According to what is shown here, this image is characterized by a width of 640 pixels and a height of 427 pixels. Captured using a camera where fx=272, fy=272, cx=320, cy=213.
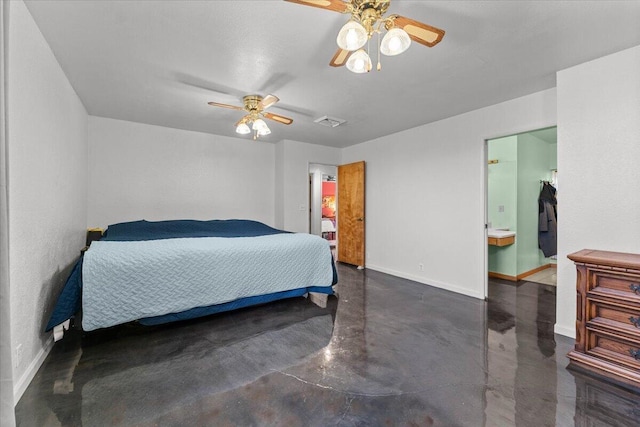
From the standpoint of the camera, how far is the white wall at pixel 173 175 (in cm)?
386

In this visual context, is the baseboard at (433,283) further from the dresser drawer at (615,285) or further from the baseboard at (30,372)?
the baseboard at (30,372)

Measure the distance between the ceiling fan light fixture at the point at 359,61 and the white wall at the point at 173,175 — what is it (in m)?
3.68

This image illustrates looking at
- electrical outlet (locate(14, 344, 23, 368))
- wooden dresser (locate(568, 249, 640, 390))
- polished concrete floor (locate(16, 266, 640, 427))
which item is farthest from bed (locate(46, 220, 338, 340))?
wooden dresser (locate(568, 249, 640, 390))

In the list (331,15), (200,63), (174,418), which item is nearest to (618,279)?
(331,15)

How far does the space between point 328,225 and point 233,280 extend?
18.3 feet

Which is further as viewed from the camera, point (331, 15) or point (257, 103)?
point (257, 103)

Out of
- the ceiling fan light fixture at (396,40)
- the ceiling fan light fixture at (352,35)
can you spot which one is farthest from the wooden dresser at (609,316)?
the ceiling fan light fixture at (352,35)

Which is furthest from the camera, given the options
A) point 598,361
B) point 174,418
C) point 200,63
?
point 200,63

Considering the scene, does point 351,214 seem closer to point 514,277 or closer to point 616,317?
point 514,277

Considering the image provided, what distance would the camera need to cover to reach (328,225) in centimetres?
823

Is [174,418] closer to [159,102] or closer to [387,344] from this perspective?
[387,344]

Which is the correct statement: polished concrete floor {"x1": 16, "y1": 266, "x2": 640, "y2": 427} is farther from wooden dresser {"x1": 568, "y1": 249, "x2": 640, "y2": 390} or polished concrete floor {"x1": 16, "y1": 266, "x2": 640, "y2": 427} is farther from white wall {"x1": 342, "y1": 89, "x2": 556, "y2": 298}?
white wall {"x1": 342, "y1": 89, "x2": 556, "y2": 298}

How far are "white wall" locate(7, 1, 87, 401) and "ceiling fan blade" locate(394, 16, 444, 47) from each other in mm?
2042

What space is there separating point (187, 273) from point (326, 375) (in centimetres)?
154
